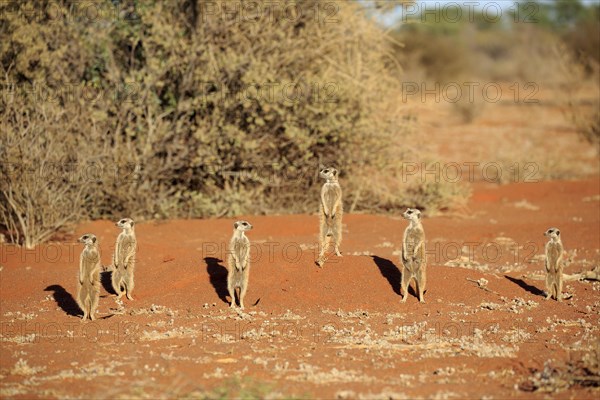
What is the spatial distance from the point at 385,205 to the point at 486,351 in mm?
9007

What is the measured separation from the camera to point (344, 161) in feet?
48.1

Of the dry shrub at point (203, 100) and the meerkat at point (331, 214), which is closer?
the meerkat at point (331, 214)

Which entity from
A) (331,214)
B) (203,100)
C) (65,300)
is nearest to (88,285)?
(65,300)

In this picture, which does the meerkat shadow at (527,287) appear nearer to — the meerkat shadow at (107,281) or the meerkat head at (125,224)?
the meerkat head at (125,224)

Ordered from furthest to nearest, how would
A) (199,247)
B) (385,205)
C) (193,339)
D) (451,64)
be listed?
(451,64), (385,205), (199,247), (193,339)

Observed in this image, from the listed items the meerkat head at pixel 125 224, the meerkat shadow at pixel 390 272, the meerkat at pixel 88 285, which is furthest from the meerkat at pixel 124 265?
the meerkat shadow at pixel 390 272

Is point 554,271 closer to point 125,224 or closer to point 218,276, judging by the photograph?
point 218,276

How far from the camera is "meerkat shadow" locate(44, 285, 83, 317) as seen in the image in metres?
8.25

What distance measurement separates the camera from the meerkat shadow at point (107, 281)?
8969mm

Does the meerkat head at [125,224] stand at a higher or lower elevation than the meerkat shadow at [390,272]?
higher

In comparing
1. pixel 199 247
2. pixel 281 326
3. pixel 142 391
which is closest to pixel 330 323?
pixel 281 326

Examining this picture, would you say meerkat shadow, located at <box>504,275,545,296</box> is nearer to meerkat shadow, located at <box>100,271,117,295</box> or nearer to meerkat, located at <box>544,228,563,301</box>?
meerkat, located at <box>544,228,563,301</box>

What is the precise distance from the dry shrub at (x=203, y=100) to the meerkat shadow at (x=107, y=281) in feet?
9.92

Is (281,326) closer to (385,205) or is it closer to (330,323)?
(330,323)
